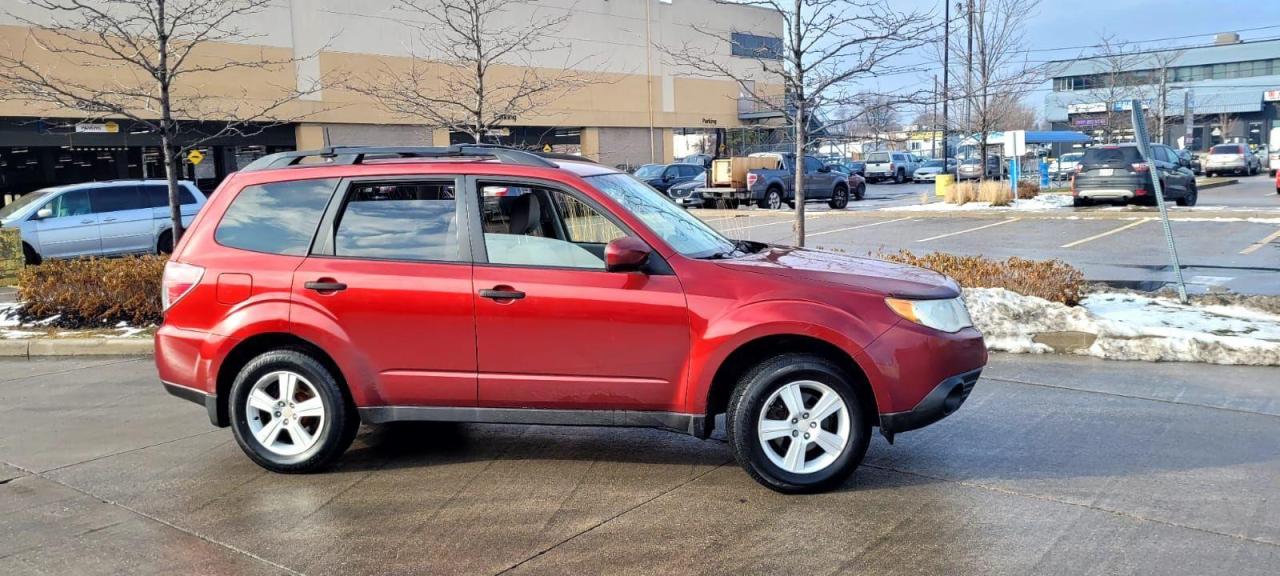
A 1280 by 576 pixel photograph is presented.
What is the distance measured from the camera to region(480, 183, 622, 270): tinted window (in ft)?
17.5

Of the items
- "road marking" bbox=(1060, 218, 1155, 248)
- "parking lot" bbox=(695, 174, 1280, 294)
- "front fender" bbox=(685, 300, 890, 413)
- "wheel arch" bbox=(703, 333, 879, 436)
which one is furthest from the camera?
"road marking" bbox=(1060, 218, 1155, 248)

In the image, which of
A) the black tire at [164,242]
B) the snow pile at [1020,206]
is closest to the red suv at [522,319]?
the black tire at [164,242]

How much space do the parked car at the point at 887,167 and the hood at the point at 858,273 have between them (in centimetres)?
4931

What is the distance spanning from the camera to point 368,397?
5484 mm

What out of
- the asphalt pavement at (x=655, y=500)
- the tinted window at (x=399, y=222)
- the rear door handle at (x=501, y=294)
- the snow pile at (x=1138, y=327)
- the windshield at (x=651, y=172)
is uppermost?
the windshield at (x=651, y=172)

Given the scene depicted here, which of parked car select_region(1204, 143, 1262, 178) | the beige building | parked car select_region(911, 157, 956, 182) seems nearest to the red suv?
the beige building

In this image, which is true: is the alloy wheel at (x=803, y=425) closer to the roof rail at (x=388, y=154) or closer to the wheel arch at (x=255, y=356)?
the roof rail at (x=388, y=154)

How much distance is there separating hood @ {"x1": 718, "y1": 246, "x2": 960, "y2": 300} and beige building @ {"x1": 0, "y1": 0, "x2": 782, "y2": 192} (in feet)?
52.4

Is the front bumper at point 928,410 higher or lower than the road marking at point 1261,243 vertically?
higher

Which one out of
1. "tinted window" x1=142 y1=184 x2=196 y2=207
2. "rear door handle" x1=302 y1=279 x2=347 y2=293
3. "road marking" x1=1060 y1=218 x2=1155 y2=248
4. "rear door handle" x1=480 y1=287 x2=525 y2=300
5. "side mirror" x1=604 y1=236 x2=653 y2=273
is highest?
"tinted window" x1=142 y1=184 x2=196 y2=207

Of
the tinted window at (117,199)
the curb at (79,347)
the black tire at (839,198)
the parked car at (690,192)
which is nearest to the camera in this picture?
the curb at (79,347)

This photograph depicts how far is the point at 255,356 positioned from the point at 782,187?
1025 inches

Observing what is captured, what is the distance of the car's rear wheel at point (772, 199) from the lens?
30.3 meters

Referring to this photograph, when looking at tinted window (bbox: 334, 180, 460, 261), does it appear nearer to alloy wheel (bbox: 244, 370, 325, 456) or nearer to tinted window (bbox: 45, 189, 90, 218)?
alloy wheel (bbox: 244, 370, 325, 456)
